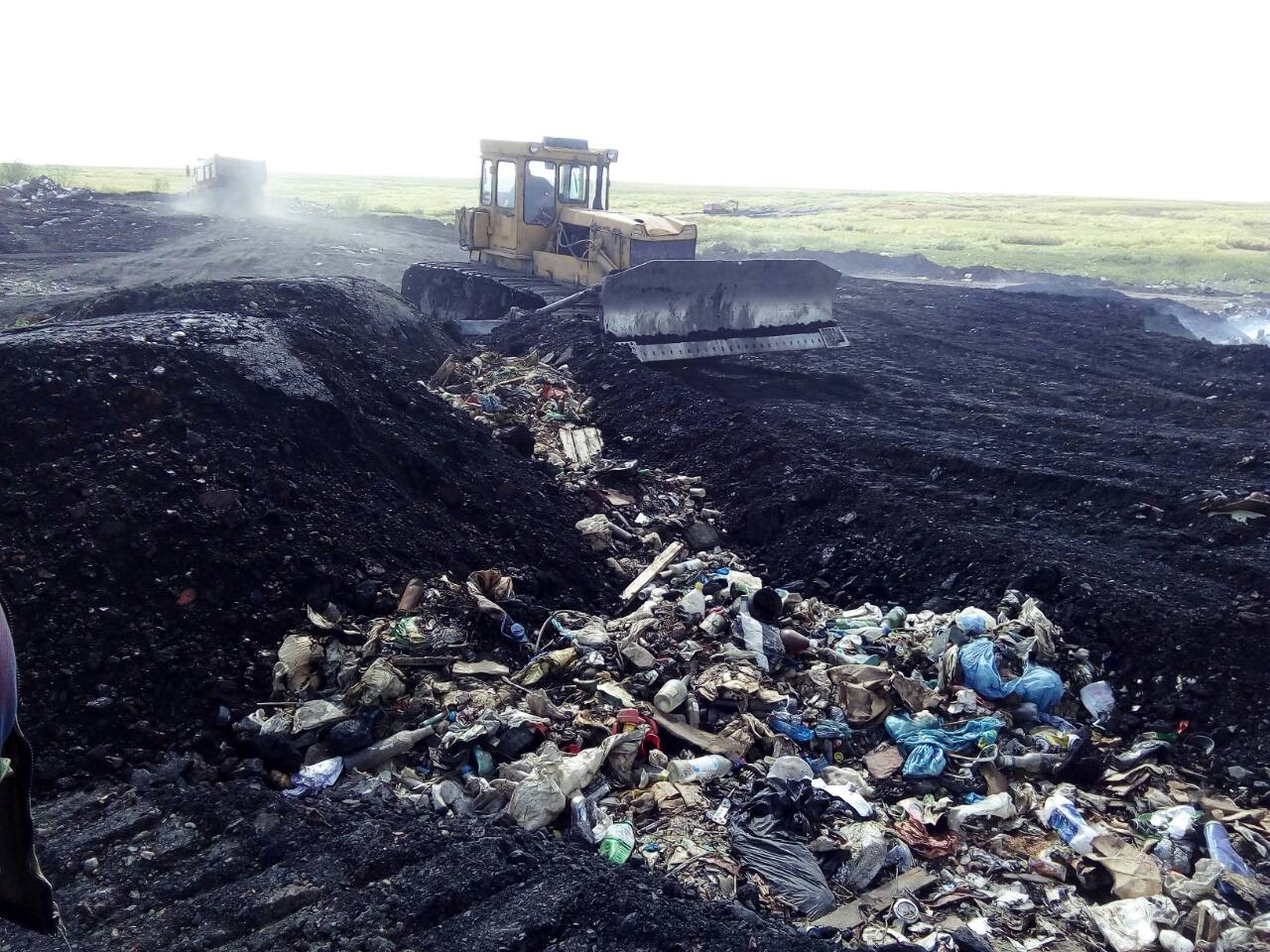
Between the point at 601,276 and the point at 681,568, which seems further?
the point at 601,276

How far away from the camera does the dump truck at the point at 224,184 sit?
130 ft

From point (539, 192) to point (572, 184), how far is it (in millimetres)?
560

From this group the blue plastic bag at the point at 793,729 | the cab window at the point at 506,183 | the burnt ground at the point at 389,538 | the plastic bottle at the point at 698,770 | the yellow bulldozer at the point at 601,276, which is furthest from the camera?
the cab window at the point at 506,183

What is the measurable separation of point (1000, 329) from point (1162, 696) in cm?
1257

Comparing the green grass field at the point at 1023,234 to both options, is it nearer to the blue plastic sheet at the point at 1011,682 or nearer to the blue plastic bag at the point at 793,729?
the blue plastic sheet at the point at 1011,682

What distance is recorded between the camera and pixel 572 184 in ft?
51.0

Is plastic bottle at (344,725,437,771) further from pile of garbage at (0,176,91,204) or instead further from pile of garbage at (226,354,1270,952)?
pile of garbage at (0,176,91,204)

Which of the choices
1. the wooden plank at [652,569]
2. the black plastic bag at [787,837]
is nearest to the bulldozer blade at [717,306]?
the wooden plank at [652,569]

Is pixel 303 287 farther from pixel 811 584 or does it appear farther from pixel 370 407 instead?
pixel 811 584

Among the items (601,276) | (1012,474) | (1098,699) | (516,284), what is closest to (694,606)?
(1098,699)

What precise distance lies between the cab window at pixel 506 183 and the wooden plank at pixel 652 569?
974 centimetres

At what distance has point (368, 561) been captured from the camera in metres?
6.07

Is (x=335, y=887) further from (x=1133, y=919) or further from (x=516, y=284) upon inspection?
(x=516, y=284)

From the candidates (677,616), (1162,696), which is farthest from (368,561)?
(1162,696)
